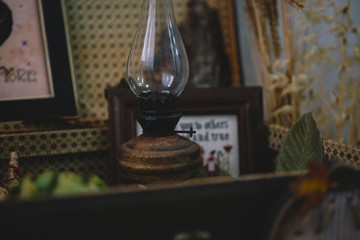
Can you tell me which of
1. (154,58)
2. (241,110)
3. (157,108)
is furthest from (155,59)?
(241,110)

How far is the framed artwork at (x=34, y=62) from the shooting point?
75 cm

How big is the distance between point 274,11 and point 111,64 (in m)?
0.48

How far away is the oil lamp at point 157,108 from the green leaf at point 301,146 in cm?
19

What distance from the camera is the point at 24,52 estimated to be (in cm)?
77

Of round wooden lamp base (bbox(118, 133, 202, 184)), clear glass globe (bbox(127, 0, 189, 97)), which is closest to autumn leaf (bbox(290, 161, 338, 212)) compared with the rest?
round wooden lamp base (bbox(118, 133, 202, 184))

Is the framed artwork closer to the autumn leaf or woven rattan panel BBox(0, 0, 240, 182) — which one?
woven rattan panel BBox(0, 0, 240, 182)

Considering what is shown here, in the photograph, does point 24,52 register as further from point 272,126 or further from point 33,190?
point 272,126

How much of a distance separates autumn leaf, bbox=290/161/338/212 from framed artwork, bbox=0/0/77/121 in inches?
24.7

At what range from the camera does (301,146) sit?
0.60 metres

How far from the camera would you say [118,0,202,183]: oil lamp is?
51 centimetres

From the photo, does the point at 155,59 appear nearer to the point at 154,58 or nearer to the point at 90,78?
the point at 154,58

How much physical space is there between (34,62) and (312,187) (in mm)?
712

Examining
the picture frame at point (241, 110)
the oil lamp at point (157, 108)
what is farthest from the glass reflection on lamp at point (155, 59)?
the picture frame at point (241, 110)

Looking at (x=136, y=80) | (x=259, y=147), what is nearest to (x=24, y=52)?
(x=136, y=80)
